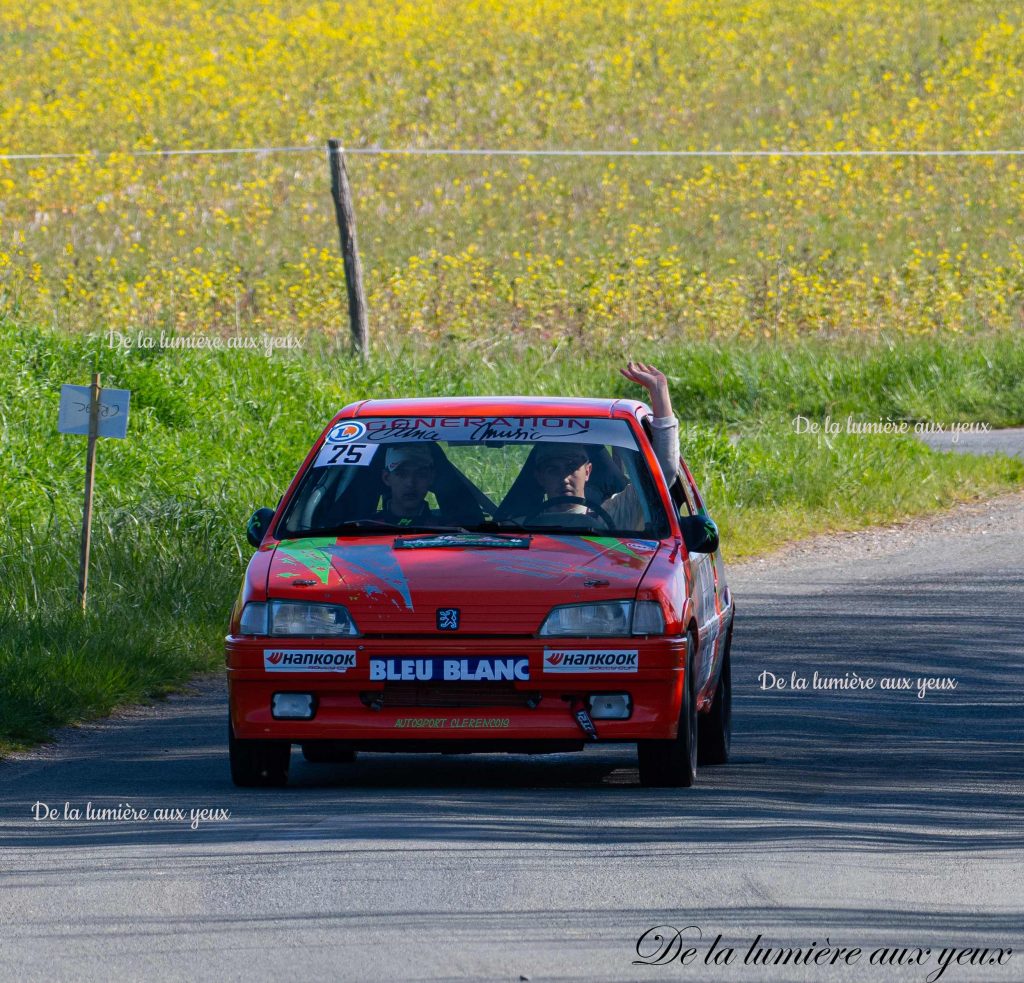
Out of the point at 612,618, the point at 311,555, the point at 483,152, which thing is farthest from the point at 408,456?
the point at 483,152

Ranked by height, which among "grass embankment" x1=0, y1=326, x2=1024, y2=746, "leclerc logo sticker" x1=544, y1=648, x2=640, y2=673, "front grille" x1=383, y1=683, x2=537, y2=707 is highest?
"leclerc logo sticker" x1=544, y1=648, x2=640, y2=673

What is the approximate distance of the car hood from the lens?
26.5ft

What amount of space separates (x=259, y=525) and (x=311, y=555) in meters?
0.68

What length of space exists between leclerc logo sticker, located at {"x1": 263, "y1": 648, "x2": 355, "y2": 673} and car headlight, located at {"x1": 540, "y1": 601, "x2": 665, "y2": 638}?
81cm

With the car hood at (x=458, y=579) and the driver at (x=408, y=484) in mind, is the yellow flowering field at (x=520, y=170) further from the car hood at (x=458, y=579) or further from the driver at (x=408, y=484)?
the car hood at (x=458, y=579)

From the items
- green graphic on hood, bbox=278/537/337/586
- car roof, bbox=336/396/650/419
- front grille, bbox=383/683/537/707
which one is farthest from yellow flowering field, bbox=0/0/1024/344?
front grille, bbox=383/683/537/707

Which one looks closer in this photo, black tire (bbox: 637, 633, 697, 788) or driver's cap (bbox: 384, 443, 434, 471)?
black tire (bbox: 637, 633, 697, 788)

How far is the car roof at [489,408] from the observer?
30.9 feet

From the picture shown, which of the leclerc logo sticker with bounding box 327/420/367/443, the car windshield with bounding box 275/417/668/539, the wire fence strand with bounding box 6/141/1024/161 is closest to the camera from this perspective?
the car windshield with bounding box 275/417/668/539

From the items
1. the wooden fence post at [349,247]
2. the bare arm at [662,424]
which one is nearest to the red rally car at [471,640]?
the bare arm at [662,424]

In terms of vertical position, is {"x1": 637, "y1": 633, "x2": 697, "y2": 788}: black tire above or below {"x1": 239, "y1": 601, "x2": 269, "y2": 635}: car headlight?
below

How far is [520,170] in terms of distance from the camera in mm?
45094

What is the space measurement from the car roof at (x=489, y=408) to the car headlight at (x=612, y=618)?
1496mm

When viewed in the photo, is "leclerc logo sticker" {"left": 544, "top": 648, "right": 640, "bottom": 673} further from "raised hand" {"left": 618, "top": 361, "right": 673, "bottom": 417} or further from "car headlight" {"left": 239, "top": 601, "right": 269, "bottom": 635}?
"raised hand" {"left": 618, "top": 361, "right": 673, "bottom": 417}
